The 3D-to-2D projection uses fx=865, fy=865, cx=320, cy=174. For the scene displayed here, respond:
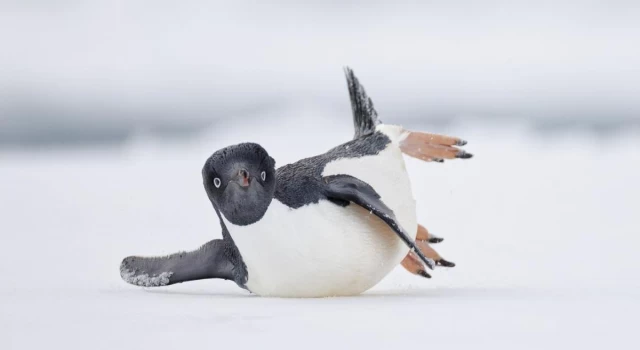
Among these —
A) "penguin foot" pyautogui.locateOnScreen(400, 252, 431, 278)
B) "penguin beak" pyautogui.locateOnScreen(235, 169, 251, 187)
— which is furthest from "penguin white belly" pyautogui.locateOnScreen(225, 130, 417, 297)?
"penguin foot" pyautogui.locateOnScreen(400, 252, 431, 278)

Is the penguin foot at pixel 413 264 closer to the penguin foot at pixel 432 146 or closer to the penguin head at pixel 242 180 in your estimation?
the penguin foot at pixel 432 146

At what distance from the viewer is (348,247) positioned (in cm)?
495

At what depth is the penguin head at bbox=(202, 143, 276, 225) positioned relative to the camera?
15.4 feet

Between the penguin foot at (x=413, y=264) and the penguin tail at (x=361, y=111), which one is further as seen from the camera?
the penguin tail at (x=361, y=111)

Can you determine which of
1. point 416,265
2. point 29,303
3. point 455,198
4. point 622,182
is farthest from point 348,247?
point 622,182

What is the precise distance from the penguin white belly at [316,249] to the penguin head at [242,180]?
8 centimetres

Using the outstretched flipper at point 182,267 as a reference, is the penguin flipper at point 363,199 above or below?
above

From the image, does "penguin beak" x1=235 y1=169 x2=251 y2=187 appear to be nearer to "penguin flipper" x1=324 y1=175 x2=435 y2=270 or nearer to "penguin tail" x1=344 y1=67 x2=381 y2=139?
"penguin flipper" x1=324 y1=175 x2=435 y2=270

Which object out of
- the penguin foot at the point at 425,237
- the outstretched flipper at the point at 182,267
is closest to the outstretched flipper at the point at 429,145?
the penguin foot at the point at 425,237

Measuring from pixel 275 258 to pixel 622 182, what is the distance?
25.0 ft

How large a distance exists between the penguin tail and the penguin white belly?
1515 millimetres

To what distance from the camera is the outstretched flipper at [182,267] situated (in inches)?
213

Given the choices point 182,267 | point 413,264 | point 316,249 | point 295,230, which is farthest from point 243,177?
point 413,264

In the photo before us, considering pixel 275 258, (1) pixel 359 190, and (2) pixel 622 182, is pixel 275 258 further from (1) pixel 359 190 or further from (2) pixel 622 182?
(2) pixel 622 182
